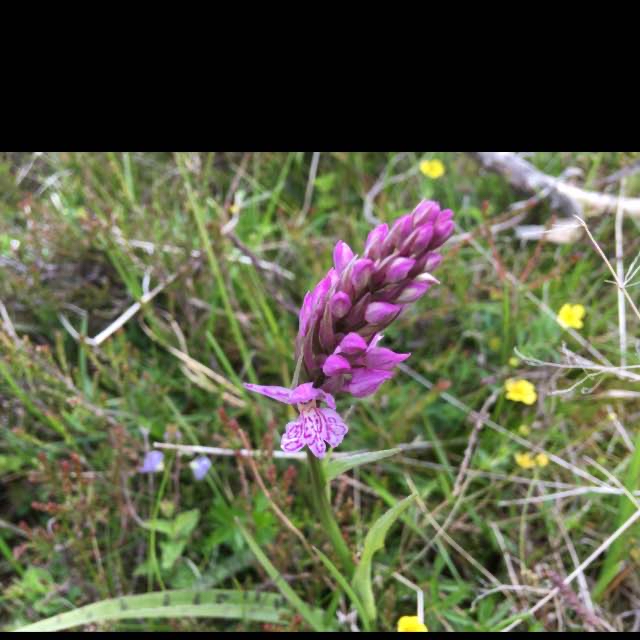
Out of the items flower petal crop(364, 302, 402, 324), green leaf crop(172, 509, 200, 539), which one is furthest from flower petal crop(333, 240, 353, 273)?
green leaf crop(172, 509, 200, 539)

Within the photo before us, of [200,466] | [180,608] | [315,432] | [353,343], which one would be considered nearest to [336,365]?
[353,343]

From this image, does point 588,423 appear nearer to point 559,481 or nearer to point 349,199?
point 559,481

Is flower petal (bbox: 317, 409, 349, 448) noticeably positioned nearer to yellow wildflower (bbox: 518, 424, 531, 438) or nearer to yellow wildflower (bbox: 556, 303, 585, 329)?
yellow wildflower (bbox: 518, 424, 531, 438)

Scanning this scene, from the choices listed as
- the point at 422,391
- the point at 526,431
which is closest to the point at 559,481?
the point at 526,431

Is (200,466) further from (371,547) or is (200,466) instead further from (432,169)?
(432,169)

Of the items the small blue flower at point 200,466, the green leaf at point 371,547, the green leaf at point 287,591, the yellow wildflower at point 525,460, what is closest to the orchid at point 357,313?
the green leaf at point 371,547

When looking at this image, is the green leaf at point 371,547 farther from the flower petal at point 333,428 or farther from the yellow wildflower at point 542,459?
the yellow wildflower at point 542,459
